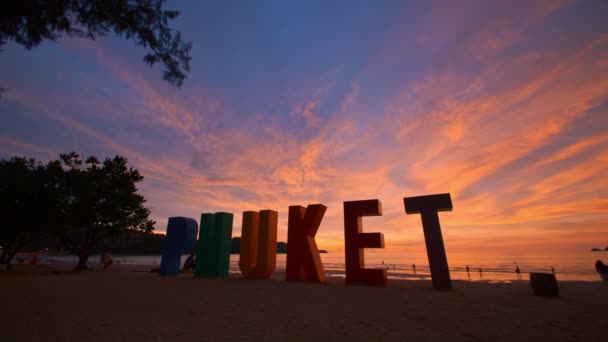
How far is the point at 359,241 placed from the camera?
1294 cm

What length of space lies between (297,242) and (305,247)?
511 mm

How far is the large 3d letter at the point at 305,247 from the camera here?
13609 millimetres

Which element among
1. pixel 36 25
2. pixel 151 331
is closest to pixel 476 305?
pixel 151 331

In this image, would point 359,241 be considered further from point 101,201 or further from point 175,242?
point 101,201

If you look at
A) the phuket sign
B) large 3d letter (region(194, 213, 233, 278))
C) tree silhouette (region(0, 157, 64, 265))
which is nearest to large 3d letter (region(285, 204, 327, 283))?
the phuket sign

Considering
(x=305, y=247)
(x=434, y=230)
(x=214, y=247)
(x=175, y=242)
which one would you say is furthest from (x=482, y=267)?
(x=175, y=242)

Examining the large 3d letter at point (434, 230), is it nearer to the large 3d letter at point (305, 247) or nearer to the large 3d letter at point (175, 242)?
the large 3d letter at point (305, 247)

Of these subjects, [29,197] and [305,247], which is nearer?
[305,247]

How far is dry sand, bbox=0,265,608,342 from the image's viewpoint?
507 cm

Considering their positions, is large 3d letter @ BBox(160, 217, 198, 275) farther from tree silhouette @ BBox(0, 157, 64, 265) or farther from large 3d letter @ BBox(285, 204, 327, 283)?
tree silhouette @ BBox(0, 157, 64, 265)

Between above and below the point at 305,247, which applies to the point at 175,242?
above

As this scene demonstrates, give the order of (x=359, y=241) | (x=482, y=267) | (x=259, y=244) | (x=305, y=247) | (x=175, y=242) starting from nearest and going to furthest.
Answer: (x=359, y=241), (x=305, y=247), (x=259, y=244), (x=175, y=242), (x=482, y=267)

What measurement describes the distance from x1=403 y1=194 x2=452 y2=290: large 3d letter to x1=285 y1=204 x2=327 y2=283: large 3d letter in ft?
15.3

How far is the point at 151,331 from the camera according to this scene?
5133mm
